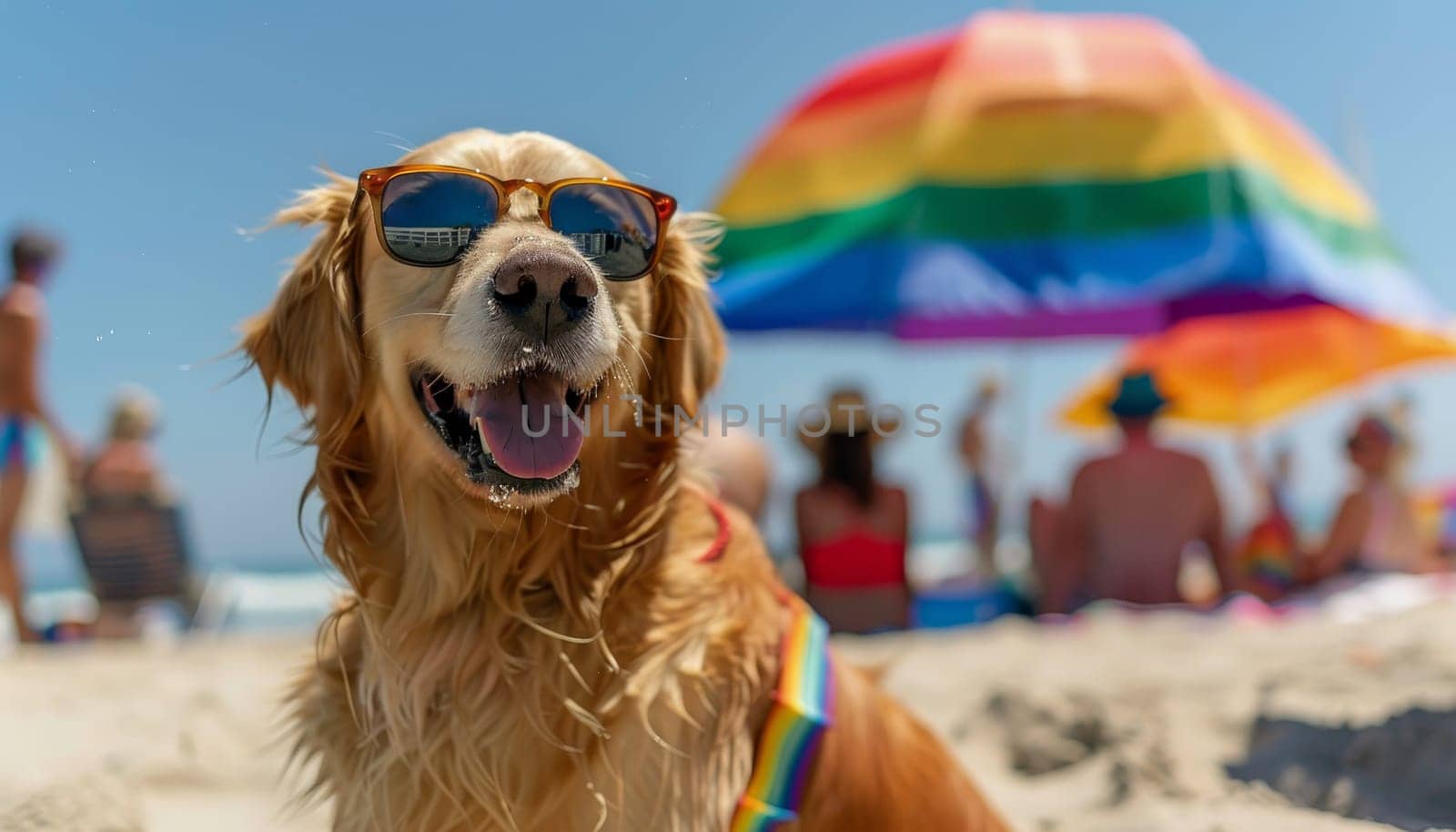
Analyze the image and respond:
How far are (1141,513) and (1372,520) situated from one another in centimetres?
157

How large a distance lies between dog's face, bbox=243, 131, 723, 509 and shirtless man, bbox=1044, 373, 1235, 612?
3670mm

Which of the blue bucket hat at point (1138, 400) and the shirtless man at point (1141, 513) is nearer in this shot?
the shirtless man at point (1141, 513)

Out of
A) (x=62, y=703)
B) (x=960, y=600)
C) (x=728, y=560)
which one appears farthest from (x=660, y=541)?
(x=960, y=600)

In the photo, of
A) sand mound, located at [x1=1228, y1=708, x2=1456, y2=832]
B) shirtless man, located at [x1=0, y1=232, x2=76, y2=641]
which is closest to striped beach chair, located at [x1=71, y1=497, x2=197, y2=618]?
shirtless man, located at [x1=0, y1=232, x2=76, y2=641]

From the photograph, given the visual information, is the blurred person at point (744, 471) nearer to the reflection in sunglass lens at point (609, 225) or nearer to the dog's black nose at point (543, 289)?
the reflection in sunglass lens at point (609, 225)

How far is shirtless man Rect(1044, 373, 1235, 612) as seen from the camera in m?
4.90

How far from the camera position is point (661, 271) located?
1850mm

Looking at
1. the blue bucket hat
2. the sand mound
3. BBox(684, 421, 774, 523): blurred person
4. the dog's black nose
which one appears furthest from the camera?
the blue bucket hat

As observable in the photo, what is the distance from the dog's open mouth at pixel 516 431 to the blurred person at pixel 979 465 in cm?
739

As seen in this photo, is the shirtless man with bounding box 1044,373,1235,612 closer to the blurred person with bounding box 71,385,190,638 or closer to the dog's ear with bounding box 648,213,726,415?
the dog's ear with bounding box 648,213,726,415

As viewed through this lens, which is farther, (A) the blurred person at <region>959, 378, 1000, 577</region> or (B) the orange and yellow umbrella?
(A) the blurred person at <region>959, 378, 1000, 577</region>

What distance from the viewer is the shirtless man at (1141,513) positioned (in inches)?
193

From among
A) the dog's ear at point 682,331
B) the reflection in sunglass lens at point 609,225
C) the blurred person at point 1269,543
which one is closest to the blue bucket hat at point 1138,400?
the blurred person at point 1269,543

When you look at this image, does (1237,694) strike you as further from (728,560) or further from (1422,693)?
(728,560)
